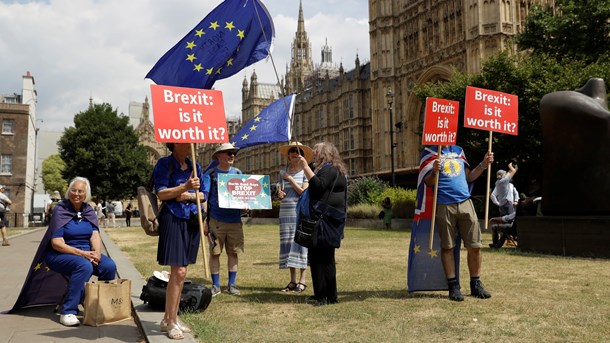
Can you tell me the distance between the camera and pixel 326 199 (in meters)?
5.89

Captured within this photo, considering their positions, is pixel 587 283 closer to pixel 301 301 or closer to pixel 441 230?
pixel 441 230

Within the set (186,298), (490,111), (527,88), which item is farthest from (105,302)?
(527,88)

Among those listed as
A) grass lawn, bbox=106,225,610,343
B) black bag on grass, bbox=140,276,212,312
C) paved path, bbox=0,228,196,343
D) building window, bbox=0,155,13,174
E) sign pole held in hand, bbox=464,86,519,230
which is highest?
building window, bbox=0,155,13,174

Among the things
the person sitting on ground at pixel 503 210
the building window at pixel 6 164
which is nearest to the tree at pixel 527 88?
the person sitting on ground at pixel 503 210

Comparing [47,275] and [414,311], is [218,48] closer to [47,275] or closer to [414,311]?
[47,275]

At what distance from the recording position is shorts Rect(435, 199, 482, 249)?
5.94m

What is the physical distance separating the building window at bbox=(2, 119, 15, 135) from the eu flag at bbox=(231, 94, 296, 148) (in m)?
39.1

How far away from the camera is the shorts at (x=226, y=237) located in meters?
6.72

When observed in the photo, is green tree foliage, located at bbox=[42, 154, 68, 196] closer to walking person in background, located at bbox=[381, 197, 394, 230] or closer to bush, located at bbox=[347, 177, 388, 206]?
bush, located at bbox=[347, 177, 388, 206]

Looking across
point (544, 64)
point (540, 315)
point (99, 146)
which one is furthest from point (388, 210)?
point (99, 146)

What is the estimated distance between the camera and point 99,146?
152ft

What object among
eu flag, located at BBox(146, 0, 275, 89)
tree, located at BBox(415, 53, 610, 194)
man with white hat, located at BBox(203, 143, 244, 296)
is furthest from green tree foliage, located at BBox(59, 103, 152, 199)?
man with white hat, located at BBox(203, 143, 244, 296)

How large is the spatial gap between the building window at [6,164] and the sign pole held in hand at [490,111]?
141 ft

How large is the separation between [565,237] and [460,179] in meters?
5.80
